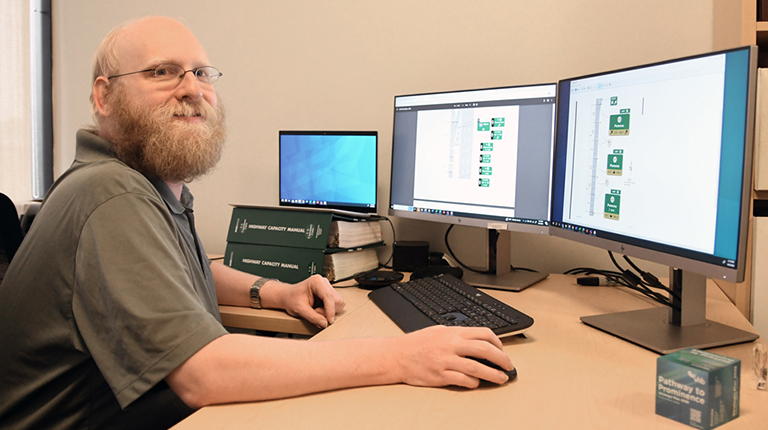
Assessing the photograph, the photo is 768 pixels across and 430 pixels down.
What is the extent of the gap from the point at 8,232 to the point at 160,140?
37cm

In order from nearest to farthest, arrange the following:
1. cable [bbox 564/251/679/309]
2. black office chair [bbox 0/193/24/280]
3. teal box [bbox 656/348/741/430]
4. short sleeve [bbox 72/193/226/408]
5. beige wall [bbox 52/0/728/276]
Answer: teal box [bbox 656/348/741/430] < short sleeve [bbox 72/193/226/408] < black office chair [bbox 0/193/24/280] < cable [bbox 564/251/679/309] < beige wall [bbox 52/0/728/276]

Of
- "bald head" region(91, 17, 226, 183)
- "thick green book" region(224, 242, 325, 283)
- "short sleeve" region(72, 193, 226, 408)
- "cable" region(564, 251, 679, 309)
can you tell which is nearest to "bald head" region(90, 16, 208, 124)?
"bald head" region(91, 17, 226, 183)

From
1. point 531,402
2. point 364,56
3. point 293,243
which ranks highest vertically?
point 364,56

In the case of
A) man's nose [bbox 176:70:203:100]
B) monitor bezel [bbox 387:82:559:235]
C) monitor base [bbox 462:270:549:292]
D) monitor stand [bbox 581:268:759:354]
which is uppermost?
man's nose [bbox 176:70:203:100]

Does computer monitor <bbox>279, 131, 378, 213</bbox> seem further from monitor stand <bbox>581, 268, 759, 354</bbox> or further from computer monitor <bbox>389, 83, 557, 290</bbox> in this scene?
monitor stand <bbox>581, 268, 759, 354</bbox>

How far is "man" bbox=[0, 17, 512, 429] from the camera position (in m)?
0.72

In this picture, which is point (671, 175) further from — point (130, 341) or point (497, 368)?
point (130, 341)

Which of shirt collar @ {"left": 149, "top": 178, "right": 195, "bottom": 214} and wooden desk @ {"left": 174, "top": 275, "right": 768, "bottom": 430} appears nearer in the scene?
wooden desk @ {"left": 174, "top": 275, "right": 768, "bottom": 430}

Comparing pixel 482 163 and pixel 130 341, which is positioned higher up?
pixel 482 163

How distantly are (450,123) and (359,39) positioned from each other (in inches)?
22.7

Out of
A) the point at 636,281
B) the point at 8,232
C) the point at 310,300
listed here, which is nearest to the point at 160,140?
the point at 8,232

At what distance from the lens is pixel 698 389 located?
624 millimetres

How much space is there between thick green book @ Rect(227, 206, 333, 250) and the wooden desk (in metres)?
0.69

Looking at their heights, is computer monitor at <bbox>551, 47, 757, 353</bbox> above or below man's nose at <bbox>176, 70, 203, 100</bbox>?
below
